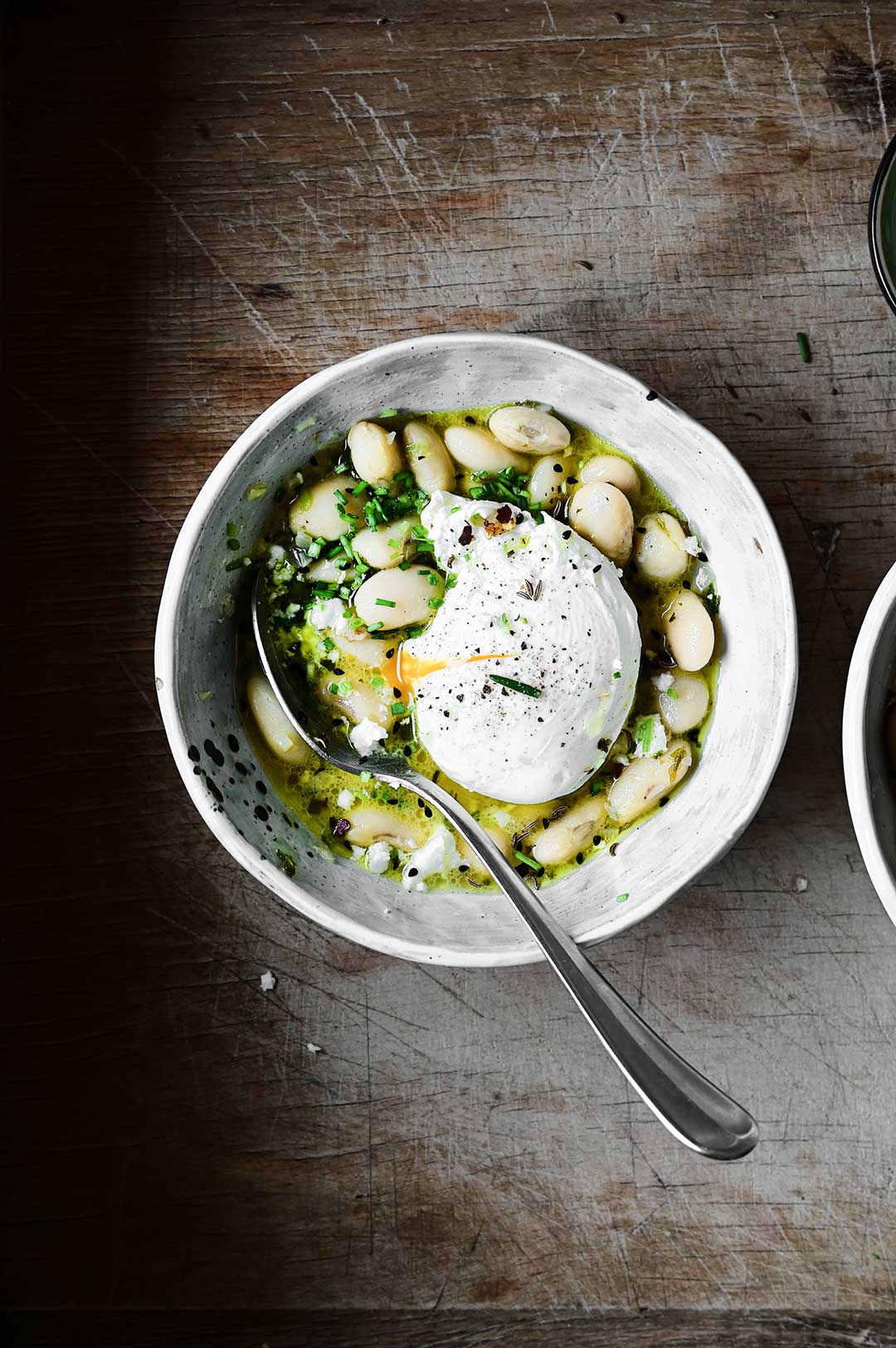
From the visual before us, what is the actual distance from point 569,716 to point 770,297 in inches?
21.7

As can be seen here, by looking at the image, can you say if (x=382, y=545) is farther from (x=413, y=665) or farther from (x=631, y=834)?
(x=631, y=834)

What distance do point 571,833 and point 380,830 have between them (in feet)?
0.69

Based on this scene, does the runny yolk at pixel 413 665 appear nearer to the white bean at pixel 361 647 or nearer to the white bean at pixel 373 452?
the white bean at pixel 361 647

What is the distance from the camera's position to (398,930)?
112cm

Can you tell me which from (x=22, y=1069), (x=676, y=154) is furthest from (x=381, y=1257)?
(x=676, y=154)

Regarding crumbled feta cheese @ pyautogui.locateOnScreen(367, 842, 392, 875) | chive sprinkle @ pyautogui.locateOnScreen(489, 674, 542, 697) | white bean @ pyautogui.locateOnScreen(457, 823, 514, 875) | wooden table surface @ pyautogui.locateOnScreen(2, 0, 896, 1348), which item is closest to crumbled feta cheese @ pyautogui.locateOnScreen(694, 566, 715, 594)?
wooden table surface @ pyautogui.locateOnScreen(2, 0, 896, 1348)

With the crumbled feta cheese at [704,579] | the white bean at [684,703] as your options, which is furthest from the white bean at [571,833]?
the crumbled feta cheese at [704,579]

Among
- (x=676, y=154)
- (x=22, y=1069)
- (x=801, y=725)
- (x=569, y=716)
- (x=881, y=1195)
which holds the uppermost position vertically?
(x=676, y=154)

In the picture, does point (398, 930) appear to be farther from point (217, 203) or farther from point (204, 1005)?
point (217, 203)

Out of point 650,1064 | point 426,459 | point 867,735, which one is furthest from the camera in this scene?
point 426,459

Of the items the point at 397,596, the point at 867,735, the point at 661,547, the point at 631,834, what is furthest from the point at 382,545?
the point at 867,735

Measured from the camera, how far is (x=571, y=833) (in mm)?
1145

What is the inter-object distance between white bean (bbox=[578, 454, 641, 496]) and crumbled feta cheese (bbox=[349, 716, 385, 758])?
1.16 ft

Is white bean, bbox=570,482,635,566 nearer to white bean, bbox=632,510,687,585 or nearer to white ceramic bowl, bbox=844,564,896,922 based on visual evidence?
white bean, bbox=632,510,687,585
